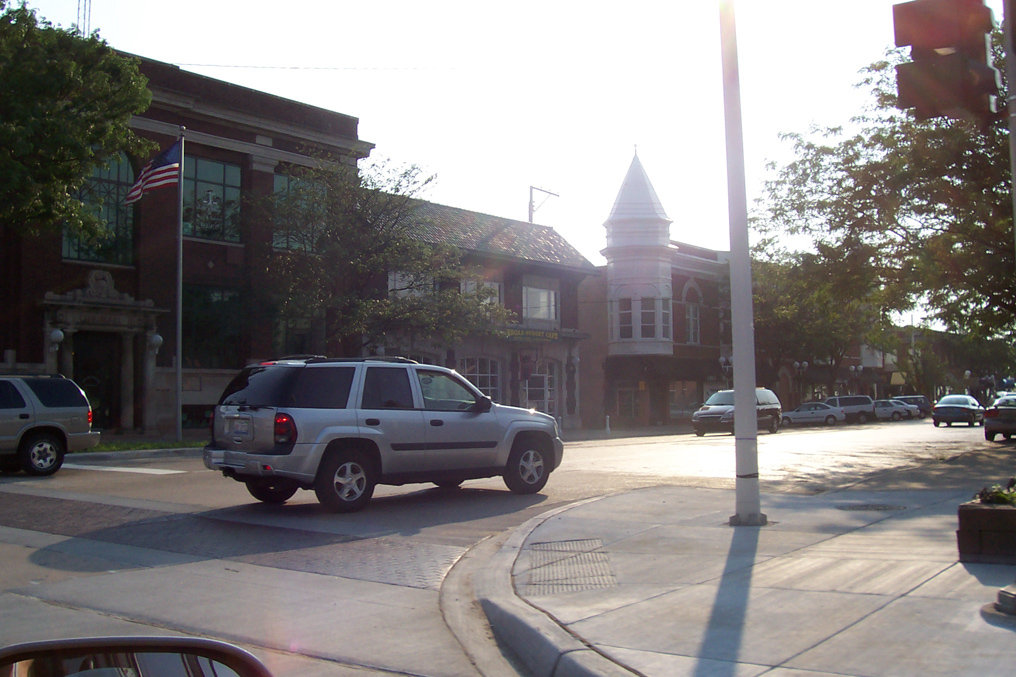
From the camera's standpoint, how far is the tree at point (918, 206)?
835 inches

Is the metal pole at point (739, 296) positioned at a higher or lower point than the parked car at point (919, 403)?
higher

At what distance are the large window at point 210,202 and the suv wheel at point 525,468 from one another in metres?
22.3

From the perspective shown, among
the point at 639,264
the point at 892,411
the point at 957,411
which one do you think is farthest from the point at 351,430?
the point at 892,411

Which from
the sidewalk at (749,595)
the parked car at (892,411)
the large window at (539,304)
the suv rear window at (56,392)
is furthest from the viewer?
the parked car at (892,411)

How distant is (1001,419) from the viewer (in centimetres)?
2694

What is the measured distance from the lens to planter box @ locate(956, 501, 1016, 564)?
680cm

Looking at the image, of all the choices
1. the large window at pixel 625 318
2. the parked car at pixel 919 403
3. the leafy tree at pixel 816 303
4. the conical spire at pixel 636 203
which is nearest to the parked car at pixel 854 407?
the leafy tree at pixel 816 303

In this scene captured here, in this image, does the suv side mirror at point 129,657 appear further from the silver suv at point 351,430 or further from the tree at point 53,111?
the tree at point 53,111

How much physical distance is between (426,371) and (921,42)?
25.4 ft

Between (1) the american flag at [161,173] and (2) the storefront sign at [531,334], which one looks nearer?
(1) the american flag at [161,173]

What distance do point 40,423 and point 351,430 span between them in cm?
831

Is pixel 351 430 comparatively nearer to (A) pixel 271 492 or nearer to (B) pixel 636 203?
(A) pixel 271 492

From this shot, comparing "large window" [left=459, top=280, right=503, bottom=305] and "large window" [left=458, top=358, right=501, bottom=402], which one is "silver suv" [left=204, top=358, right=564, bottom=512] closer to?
"large window" [left=459, top=280, right=503, bottom=305]

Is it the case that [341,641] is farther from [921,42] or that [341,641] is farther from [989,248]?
[989,248]
